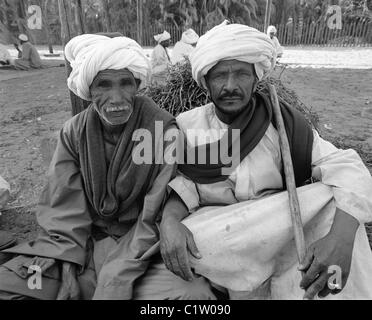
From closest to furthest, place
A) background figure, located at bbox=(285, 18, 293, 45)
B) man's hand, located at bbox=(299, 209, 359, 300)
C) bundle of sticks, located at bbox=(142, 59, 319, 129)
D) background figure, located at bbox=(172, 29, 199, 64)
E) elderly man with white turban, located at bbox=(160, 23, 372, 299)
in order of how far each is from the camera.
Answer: man's hand, located at bbox=(299, 209, 359, 300), elderly man with white turban, located at bbox=(160, 23, 372, 299), bundle of sticks, located at bbox=(142, 59, 319, 129), background figure, located at bbox=(172, 29, 199, 64), background figure, located at bbox=(285, 18, 293, 45)

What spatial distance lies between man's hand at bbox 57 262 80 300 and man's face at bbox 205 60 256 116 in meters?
1.21

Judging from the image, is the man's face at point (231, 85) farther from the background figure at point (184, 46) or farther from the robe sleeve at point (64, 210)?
the background figure at point (184, 46)

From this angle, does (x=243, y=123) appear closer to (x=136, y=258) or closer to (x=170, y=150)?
(x=170, y=150)

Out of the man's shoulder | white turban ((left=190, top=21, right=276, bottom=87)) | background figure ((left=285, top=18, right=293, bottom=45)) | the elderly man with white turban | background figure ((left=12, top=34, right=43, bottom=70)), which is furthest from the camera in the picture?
background figure ((left=285, top=18, right=293, bottom=45))

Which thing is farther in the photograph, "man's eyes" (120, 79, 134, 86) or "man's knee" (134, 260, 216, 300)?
"man's eyes" (120, 79, 134, 86)

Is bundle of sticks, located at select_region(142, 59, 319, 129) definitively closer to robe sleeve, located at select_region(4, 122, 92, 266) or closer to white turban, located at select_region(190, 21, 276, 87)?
white turban, located at select_region(190, 21, 276, 87)

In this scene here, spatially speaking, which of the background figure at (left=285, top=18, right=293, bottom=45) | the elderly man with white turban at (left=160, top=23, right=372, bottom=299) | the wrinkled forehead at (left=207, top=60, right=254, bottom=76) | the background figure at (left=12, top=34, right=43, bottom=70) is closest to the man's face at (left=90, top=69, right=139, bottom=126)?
the elderly man with white turban at (left=160, top=23, right=372, bottom=299)

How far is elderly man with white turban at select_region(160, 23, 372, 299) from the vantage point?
1.75m

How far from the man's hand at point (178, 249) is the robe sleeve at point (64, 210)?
53cm

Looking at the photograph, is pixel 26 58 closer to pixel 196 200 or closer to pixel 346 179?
pixel 196 200

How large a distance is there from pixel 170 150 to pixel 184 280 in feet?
2.31

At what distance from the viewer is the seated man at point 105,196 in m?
1.92

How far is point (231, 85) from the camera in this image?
6.22ft
